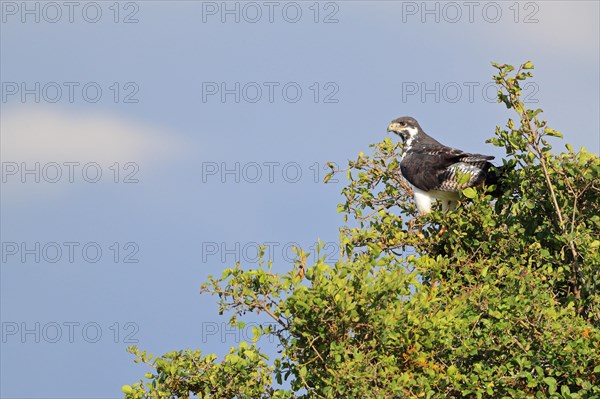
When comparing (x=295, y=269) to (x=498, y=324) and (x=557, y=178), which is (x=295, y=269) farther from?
(x=557, y=178)

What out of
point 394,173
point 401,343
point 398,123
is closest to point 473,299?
point 401,343

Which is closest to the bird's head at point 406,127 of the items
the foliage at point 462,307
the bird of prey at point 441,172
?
the bird of prey at point 441,172

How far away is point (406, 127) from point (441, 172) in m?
2.53

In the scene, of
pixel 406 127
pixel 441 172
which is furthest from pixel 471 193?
pixel 406 127

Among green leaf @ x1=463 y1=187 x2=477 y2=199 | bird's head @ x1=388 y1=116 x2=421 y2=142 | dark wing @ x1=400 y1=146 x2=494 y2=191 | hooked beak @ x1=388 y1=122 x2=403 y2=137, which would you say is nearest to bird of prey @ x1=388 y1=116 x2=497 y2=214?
dark wing @ x1=400 y1=146 x2=494 y2=191

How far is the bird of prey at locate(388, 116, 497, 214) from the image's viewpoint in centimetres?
1418

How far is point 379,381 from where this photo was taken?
387 inches

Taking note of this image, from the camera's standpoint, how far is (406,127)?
1764 cm

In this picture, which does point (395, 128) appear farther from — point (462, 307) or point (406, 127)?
point (462, 307)

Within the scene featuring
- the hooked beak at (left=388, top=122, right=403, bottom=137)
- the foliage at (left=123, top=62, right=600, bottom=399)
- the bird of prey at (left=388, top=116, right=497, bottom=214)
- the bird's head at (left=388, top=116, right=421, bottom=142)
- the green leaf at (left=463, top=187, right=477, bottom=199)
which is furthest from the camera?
the hooked beak at (left=388, top=122, right=403, bottom=137)

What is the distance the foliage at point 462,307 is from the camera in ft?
33.0

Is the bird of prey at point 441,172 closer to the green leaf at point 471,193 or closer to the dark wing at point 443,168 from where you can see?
the dark wing at point 443,168

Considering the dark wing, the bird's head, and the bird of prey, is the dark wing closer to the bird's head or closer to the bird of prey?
the bird of prey

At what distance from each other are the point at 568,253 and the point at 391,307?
3.22 metres
